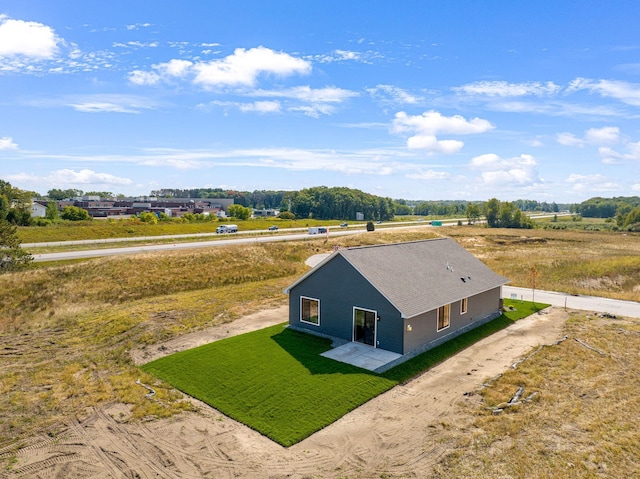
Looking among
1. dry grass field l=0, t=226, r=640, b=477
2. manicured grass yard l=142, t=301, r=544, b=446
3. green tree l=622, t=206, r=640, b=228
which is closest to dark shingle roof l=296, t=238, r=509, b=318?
manicured grass yard l=142, t=301, r=544, b=446

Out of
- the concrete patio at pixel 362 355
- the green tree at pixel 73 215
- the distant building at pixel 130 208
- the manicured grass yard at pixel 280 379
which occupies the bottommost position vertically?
the manicured grass yard at pixel 280 379

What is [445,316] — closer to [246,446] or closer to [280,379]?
[280,379]

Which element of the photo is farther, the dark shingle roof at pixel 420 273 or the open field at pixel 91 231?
the open field at pixel 91 231

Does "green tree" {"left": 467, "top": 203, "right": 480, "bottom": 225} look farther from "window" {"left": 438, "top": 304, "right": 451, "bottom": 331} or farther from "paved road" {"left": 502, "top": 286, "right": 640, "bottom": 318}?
"window" {"left": 438, "top": 304, "right": 451, "bottom": 331}

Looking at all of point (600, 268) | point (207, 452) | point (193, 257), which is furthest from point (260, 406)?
point (600, 268)

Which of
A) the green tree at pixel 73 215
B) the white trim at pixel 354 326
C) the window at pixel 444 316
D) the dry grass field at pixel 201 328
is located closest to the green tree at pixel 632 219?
the dry grass field at pixel 201 328

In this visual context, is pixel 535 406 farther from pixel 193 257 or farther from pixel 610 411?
pixel 193 257

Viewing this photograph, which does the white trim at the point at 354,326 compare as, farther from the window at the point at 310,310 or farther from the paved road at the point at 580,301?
the paved road at the point at 580,301

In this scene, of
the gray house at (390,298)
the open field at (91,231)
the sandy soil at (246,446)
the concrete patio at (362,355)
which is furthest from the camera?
the open field at (91,231)
